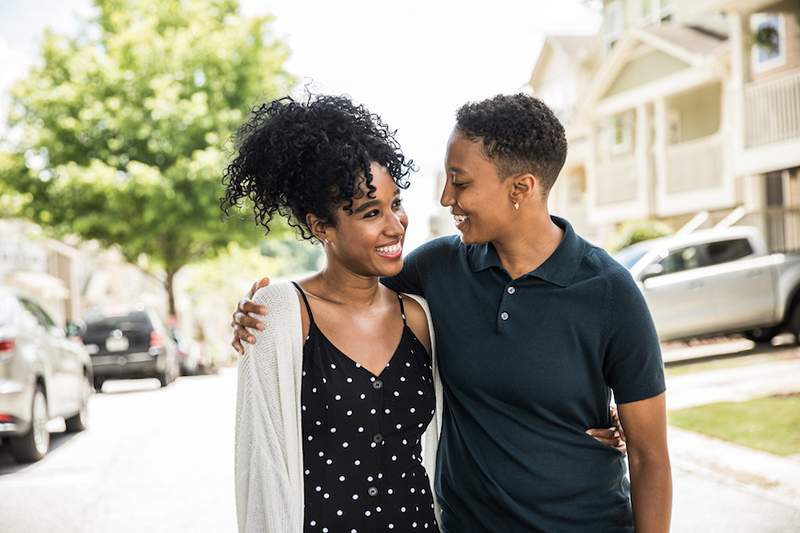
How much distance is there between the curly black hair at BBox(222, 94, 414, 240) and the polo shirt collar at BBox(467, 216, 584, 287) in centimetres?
36

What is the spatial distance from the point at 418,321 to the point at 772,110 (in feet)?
62.0

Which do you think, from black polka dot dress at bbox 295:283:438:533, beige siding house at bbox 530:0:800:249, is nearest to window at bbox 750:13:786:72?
beige siding house at bbox 530:0:800:249

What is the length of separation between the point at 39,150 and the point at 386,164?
31.5 metres

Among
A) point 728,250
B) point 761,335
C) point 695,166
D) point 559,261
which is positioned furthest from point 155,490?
point 695,166

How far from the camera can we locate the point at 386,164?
125 inches

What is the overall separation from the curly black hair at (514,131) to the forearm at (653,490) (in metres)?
0.89

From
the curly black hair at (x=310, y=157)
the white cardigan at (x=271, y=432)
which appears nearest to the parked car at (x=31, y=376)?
the curly black hair at (x=310, y=157)

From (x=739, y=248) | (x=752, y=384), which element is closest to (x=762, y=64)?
(x=739, y=248)

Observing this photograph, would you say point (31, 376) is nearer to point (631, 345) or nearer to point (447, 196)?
point (447, 196)

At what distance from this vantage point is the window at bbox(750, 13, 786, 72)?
2186cm

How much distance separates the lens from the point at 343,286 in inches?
127

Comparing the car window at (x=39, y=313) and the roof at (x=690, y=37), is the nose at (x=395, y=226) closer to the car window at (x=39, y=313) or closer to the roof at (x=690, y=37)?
the car window at (x=39, y=313)

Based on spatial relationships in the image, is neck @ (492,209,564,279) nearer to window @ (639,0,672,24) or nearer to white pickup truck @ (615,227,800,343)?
white pickup truck @ (615,227,800,343)

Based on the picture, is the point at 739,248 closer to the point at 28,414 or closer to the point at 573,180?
the point at 28,414
